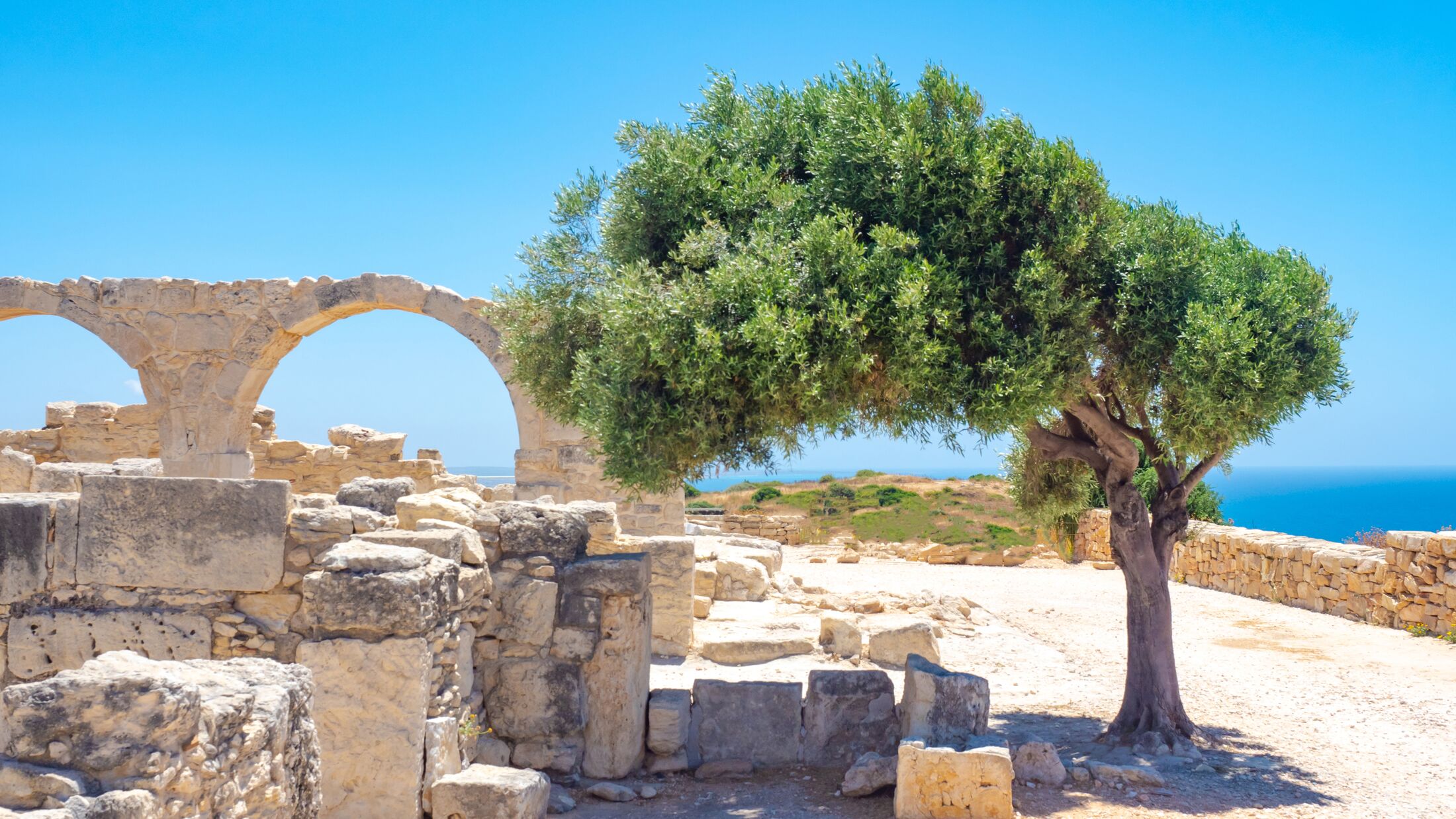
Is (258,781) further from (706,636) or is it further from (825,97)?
(706,636)

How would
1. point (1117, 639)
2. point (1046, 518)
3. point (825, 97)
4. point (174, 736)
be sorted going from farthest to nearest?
point (1117, 639), point (1046, 518), point (825, 97), point (174, 736)

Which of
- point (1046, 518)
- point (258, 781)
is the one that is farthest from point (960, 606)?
point (258, 781)

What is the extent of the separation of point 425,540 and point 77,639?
6.42 ft

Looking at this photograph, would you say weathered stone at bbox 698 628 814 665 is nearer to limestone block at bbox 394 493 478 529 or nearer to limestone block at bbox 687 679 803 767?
limestone block at bbox 687 679 803 767

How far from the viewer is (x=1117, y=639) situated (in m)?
12.6

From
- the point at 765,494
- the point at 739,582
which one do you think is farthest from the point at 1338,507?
the point at 739,582

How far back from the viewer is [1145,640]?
769cm

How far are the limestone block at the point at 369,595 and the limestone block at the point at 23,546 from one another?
1604 mm

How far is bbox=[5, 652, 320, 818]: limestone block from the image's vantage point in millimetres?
3053

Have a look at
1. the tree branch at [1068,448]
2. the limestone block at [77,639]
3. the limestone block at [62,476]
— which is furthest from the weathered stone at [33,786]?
the tree branch at [1068,448]

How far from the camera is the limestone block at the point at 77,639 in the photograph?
5.76m

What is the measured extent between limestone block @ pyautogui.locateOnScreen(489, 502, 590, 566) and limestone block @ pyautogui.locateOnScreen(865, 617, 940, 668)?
4494 millimetres

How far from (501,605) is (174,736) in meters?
3.50

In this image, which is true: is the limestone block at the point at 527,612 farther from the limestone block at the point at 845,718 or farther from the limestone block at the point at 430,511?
the limestone block at the point at 845,718
